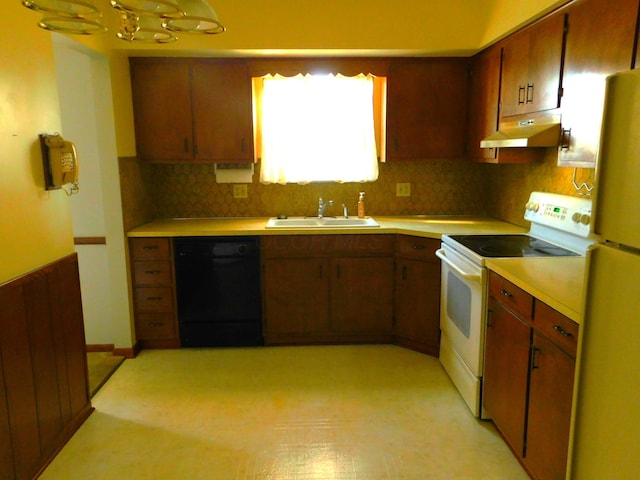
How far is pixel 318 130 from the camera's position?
3803 mm

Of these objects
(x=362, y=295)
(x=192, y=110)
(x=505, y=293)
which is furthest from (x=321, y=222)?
(x=505, y=293)

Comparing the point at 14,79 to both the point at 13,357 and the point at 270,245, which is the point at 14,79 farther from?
the point at 270,245

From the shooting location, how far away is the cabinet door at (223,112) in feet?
11.7

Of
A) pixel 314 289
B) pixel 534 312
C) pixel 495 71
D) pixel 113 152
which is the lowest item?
pixel 314 289

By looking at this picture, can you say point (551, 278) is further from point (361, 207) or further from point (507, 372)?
point (361, 207)

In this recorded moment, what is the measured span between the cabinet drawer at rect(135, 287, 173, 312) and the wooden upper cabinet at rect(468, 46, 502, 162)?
2476 millimetres

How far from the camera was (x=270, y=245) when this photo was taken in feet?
11.5

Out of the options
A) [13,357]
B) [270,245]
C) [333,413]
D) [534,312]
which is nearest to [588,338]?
[534,312]

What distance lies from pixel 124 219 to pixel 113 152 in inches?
18.4

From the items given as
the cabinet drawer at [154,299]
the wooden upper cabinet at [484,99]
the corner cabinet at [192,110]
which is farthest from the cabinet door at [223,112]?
the wooden upper cabinet at [484,99]

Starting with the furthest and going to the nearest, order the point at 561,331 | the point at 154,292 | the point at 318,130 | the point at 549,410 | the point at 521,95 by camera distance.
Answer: the point at 318,130 → the point at 154,292 → the point at 521,95 → the point at 549,410 → the point at 561,331

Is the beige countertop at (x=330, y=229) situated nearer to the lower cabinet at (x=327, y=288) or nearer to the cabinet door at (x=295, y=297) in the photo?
the lower cabinet at (x=327, y=288)

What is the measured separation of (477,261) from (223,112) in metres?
2.18

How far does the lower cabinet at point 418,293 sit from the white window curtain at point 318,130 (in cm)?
79
